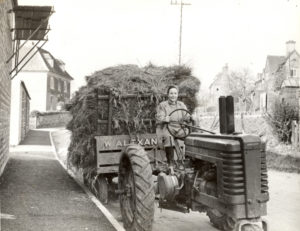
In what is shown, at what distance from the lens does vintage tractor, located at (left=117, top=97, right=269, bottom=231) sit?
3.89m

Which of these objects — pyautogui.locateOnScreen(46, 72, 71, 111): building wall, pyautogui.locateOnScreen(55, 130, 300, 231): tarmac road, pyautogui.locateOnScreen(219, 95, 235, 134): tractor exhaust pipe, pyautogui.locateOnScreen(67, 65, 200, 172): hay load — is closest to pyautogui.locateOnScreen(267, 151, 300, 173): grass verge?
pyautogui.locateOnScreen(55, 130, 300, 231): tarmac road

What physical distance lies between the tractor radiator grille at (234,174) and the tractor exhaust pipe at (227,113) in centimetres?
40

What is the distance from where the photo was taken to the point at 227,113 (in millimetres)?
4137

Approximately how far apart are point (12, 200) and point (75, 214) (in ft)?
5.21

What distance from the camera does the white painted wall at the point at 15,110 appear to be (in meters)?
18.9

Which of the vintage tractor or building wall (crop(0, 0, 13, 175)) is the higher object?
building wall (crop(0, 0, 13, 175))

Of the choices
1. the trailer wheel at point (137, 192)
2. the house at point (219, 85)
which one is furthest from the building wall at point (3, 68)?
the house at point (219, 85)

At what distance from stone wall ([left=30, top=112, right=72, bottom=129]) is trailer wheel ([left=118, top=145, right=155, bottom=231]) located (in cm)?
3264

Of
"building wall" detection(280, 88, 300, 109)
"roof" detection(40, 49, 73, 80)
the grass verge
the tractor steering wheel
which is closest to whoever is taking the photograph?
the tractor steering wheel

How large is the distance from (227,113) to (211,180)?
0.78 m

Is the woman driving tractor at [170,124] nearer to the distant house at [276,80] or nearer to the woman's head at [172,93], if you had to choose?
the woman's head at [172,93]

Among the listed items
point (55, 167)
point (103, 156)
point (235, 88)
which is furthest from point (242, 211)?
point (235, 88)

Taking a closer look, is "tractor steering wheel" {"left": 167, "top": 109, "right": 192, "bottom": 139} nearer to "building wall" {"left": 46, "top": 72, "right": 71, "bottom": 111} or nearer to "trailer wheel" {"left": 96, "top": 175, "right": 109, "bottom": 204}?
"trailer wheel" {"left": 96, "top": 175, "right": 109, "bottom": 204}

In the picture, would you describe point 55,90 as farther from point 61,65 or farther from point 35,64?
point 61,65
